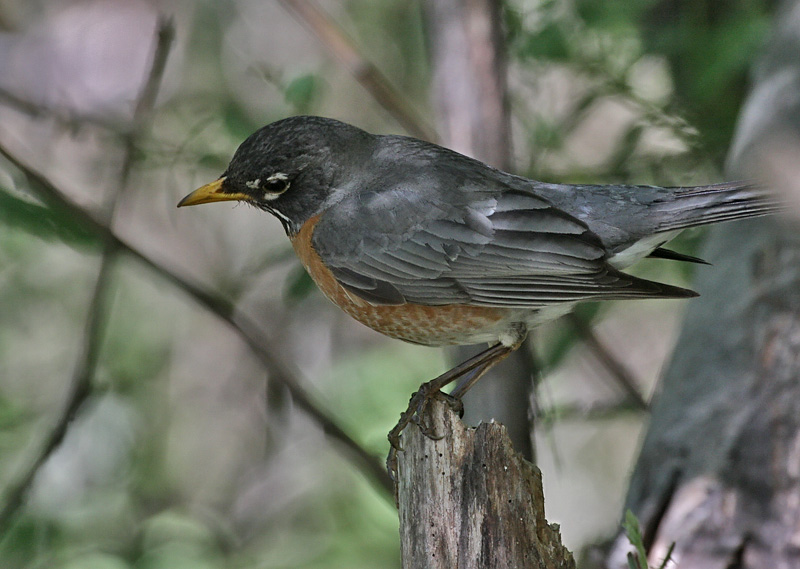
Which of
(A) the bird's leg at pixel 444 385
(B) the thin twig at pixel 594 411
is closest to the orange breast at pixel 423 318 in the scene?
(A) the bird's leg at pixel 444 385

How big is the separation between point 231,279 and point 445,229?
2.42 metres

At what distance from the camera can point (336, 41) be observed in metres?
5.07

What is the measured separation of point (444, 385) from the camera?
362cm

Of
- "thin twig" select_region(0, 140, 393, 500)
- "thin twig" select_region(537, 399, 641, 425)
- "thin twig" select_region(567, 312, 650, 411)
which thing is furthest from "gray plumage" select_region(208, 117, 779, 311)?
"thin twig" select_region(537, 399, 641, 425)

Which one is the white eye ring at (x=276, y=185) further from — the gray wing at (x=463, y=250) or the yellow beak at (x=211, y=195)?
A: the gray wing at (x=463, y=250)

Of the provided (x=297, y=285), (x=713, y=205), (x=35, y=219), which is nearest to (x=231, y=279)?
(x=297, y=285)

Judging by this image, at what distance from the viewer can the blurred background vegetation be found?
4547 millimetres

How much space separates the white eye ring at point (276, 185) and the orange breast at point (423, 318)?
0.45m

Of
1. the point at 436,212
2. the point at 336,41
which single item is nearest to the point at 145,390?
the point at 336,41

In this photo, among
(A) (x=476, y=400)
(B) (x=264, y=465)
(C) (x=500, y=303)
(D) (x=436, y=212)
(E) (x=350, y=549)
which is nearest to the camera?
(C) (x=500, y=303)

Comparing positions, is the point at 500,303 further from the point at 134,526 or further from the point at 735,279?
the point at 134,526

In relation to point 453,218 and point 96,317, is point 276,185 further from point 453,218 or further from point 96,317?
point 96,317

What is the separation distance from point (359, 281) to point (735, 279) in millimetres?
1699

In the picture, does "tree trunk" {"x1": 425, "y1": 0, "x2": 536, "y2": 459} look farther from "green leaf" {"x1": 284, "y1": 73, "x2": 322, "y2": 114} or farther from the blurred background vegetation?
"green leaf" {"x1": 284, "y1": 73, "x2": 322, "y2": 114}
